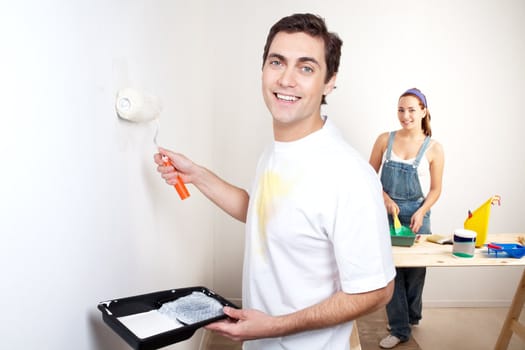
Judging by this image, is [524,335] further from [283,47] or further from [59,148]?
[59,148]

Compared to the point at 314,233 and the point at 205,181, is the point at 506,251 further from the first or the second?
the point at 205,181

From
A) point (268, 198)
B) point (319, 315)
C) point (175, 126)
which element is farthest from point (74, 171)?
point (175, 126)

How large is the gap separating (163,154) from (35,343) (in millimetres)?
677

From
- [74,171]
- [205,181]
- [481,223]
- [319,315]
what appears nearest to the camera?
[74,171]

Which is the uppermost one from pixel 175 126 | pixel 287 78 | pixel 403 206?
pixel 287 78

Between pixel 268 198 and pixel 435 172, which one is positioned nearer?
pixel 268 198

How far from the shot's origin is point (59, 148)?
75 cm

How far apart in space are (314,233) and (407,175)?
1752 millimetres

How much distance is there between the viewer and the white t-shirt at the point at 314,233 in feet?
3.55

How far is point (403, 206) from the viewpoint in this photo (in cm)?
272

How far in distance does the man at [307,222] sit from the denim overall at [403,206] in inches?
61.6

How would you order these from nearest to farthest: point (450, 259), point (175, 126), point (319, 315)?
1. point (319, 315)
2. point (175, 126)
3. point (450, 259)

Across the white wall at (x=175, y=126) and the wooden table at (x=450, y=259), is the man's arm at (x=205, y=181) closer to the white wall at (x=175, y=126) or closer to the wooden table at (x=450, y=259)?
the white wall at (x=175, y=126)

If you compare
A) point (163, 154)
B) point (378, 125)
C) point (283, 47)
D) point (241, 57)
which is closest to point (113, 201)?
point (163, 154)
